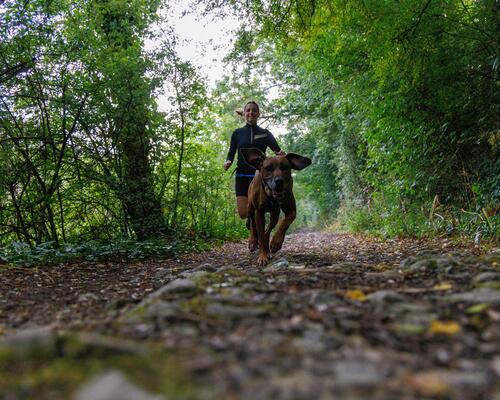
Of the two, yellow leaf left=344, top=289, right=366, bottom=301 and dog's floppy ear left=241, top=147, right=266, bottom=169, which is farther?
dog's floppy ear left=241, top=147, right=266, bottom=169

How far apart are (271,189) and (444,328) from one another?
3749 mm

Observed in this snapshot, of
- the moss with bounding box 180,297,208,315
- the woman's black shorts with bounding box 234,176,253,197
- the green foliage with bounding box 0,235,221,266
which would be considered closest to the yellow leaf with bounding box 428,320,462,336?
the moss with bounding box 180,297,208,315

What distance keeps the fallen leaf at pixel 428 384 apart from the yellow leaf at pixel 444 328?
1.45 ft

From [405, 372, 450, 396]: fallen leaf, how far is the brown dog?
4.02 metres

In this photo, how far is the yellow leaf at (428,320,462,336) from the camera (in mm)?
1790

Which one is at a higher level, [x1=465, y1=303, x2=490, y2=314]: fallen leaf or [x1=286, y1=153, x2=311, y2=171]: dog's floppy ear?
[x1=286, y1=153, x2=311, y2=171]: dog's floppy ear

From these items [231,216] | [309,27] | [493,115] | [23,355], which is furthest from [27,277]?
[231,216]

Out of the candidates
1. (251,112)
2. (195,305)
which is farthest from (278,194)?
(195,305)

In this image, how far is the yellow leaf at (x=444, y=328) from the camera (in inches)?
70.5

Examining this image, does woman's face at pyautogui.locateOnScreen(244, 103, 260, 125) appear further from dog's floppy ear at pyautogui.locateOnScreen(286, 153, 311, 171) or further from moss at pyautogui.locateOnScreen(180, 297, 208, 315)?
moss at pyautogui.locateOnScreen(180, 297, 208, 315)

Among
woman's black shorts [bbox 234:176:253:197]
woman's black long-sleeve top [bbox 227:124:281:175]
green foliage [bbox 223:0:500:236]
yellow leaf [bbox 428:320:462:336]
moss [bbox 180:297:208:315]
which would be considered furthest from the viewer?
woman's black shorts [bbox 234:176:253:197]

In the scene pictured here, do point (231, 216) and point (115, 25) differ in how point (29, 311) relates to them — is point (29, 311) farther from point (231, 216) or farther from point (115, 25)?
point (231, 216)

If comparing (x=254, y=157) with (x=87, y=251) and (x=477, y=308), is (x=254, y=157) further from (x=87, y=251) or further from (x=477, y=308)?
(x=477, y=308)

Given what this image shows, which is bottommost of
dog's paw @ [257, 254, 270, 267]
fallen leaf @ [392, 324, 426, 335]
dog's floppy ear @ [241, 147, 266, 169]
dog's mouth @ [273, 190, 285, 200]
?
dog's paw @ [257, 254, 270, 267]
